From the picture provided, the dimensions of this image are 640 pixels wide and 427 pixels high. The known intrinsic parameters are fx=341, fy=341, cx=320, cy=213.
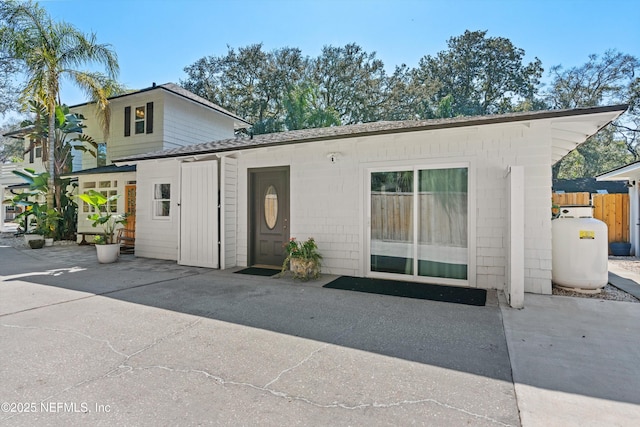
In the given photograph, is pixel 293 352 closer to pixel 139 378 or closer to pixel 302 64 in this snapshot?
pixel 139 378

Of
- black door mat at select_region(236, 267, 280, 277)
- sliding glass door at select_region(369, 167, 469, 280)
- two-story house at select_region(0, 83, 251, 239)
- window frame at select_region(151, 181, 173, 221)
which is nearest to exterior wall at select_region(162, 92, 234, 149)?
two-story house at select_region(0, 83, 251, 239)

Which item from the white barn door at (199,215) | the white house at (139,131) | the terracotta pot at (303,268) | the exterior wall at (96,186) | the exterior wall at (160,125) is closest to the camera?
the terracotta pot at (303,268)

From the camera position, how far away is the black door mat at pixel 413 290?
5176mm

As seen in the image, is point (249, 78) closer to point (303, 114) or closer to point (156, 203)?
point (303, 114)

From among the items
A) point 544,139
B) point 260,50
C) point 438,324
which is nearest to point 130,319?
point 438,324

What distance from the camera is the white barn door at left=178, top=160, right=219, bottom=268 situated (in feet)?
25.7

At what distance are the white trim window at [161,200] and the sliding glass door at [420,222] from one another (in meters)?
5.96

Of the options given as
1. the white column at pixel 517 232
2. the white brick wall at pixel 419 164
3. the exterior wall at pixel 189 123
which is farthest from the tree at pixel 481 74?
the white column at pixel 517 232

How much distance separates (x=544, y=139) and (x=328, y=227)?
13.2 feet

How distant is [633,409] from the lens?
2.34 metres

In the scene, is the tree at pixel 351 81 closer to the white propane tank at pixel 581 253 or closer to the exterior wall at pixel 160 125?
the exterior wall at pixel 160 125

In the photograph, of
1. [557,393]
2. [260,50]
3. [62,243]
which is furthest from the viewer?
[260,50]

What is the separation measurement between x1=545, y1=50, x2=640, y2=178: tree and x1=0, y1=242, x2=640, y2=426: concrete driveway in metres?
24.5

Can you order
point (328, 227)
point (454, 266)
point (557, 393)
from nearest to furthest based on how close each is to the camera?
1. point (557, 393)
2. point (454, 266)
3. point (328, 227)
